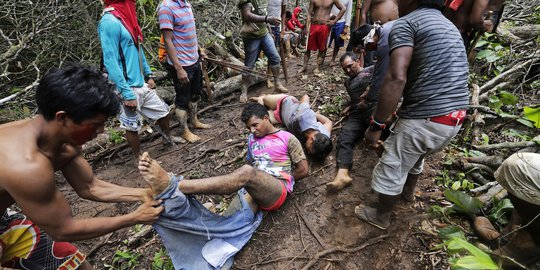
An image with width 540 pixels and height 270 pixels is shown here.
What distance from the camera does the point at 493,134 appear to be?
4.15 metres

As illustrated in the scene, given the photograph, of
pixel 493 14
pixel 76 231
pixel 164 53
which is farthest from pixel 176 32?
pixel 493 14

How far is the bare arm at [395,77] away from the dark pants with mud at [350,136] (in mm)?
1470

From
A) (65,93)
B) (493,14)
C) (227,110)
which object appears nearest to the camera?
(65,93)

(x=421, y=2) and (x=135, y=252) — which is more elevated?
(x=421, y=2)

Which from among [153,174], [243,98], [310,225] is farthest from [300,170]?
[243,98]

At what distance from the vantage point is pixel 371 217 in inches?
119

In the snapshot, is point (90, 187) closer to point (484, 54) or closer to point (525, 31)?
point (484, 54)

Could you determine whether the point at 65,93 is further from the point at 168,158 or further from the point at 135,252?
the point at 168,158

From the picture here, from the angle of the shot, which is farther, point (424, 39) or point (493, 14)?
point (493, 14)

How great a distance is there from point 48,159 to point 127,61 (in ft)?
7.17

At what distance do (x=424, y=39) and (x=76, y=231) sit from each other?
279 cm

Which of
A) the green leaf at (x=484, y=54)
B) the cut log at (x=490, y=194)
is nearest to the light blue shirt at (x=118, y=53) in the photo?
the cut log at (x=490, y=194)

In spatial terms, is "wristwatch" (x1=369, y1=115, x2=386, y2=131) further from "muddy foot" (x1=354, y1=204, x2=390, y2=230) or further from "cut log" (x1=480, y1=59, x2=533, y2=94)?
"cut log" (x1=480, y1=59, x2=533, y2=94)

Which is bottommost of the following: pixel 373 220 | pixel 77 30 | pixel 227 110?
pixel 227 110
